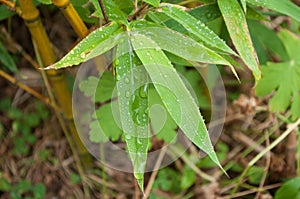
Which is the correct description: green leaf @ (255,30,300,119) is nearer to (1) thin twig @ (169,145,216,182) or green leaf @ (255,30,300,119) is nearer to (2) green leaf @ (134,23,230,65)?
(1) thin twig @ (169,145,216,182)

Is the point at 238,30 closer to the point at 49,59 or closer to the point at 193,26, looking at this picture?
the point at 193,26

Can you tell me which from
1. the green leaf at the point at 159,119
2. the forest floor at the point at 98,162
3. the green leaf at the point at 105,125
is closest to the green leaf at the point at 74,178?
→ the forest floor at the point at 98,162

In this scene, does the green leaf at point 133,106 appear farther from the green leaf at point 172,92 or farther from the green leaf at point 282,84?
the green leaf at point 282,84

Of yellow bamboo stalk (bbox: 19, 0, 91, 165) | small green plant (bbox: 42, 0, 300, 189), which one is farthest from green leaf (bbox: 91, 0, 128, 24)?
yellow bamboo stalk (bbox: 19, 0, 91, 165)

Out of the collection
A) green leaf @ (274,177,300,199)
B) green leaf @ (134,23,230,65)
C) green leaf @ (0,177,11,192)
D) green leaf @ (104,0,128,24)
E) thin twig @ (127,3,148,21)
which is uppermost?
green leaf @ (104,0,128,24)

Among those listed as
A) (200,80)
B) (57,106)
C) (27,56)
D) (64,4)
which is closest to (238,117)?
(200,80)

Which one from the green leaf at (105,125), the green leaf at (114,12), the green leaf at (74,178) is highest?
the green leaf at (114,12)
